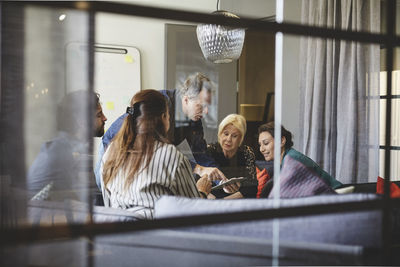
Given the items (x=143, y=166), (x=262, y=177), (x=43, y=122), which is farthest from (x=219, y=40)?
(x=43, y=122)

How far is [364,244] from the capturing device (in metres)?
1.06

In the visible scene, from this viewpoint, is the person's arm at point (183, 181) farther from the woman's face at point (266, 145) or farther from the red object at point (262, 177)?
the woman's face at point (266, 145)

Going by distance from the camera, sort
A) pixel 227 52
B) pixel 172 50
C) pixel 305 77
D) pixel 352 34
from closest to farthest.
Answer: pixel 352 34, pixel 227 52, pixel 305 77, pixel 172 50

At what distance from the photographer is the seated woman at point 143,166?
1688 millimetres

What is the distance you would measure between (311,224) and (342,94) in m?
2.77

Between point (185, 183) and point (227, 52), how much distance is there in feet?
5.70

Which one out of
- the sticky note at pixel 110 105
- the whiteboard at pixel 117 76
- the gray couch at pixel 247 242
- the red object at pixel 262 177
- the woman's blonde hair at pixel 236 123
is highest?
the whiteboard at pixel 117 76

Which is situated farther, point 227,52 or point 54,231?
point 227,52

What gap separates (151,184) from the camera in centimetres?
170

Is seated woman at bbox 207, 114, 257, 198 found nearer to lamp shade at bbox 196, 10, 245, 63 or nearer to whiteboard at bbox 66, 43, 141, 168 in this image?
lamp shade at bbox 196, 10, 245, 63

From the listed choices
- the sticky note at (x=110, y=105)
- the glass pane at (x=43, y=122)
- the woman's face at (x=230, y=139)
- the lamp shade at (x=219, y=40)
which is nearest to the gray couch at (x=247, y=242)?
the glass pane at (x=43, y=122)

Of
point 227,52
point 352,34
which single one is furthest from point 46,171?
point 227,52

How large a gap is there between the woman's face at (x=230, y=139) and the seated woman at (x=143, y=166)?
1.75m

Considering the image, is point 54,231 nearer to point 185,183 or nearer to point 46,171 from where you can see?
point 46,171
